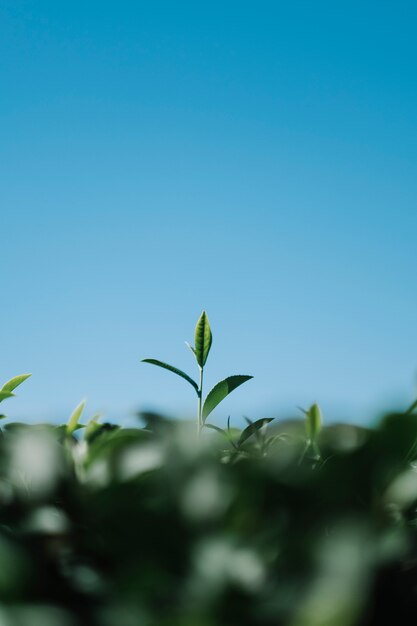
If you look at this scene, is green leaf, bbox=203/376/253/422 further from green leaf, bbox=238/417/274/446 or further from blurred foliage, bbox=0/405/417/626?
blurred foliage, bbox=0/405/417/626

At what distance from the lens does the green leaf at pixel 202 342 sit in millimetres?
856

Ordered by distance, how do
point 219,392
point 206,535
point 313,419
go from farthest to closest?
1. point 219,392
2. point 313,419
3. point 206,535

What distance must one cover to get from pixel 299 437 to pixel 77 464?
0.27 m

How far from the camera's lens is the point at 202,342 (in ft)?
2.82

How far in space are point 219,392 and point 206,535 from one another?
1.21ft

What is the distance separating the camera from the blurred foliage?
1.30 ft

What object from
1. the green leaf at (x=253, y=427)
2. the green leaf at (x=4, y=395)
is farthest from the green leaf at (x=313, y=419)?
the green leaf at (x=4, y=395)

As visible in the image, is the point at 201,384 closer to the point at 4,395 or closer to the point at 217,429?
the point at 217,429

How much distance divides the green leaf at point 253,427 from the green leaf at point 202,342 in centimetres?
10

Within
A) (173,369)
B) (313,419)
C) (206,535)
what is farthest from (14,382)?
(206,535)

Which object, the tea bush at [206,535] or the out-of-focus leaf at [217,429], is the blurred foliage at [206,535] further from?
the out-of-focus leaf at [217,429]

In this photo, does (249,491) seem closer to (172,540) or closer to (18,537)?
(172,540)

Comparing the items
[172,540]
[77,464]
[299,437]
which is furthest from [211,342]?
[172,540]

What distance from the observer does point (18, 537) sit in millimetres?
→ 503
